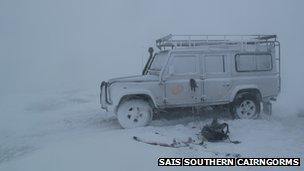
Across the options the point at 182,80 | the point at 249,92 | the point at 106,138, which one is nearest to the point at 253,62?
the point at 249,92

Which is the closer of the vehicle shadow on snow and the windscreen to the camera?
the windscreen

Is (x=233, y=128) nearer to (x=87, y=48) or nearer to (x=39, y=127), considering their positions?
(x=39, y=127)

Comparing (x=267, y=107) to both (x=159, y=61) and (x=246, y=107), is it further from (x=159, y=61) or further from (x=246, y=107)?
(x=159, y=61)

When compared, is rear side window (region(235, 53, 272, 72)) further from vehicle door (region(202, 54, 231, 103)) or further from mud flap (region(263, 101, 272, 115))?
mud flap (region(263, 101, 272, 115))

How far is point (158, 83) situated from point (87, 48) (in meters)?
28.4

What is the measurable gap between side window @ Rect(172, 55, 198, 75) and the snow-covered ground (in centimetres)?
146

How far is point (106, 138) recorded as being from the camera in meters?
8.07

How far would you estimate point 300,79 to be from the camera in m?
24.0

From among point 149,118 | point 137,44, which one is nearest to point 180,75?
point 149,118

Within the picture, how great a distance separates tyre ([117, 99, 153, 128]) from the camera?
9914 millimetres

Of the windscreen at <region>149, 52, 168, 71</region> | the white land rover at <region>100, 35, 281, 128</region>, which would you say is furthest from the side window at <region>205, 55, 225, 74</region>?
the windscreen at <region>149, 52, 168, 71</region>

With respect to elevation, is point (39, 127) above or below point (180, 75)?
below

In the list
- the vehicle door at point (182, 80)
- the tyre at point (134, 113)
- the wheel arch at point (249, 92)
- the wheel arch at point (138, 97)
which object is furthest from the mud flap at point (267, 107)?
the tyre at point (134, 113)

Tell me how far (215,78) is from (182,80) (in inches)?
39.5
